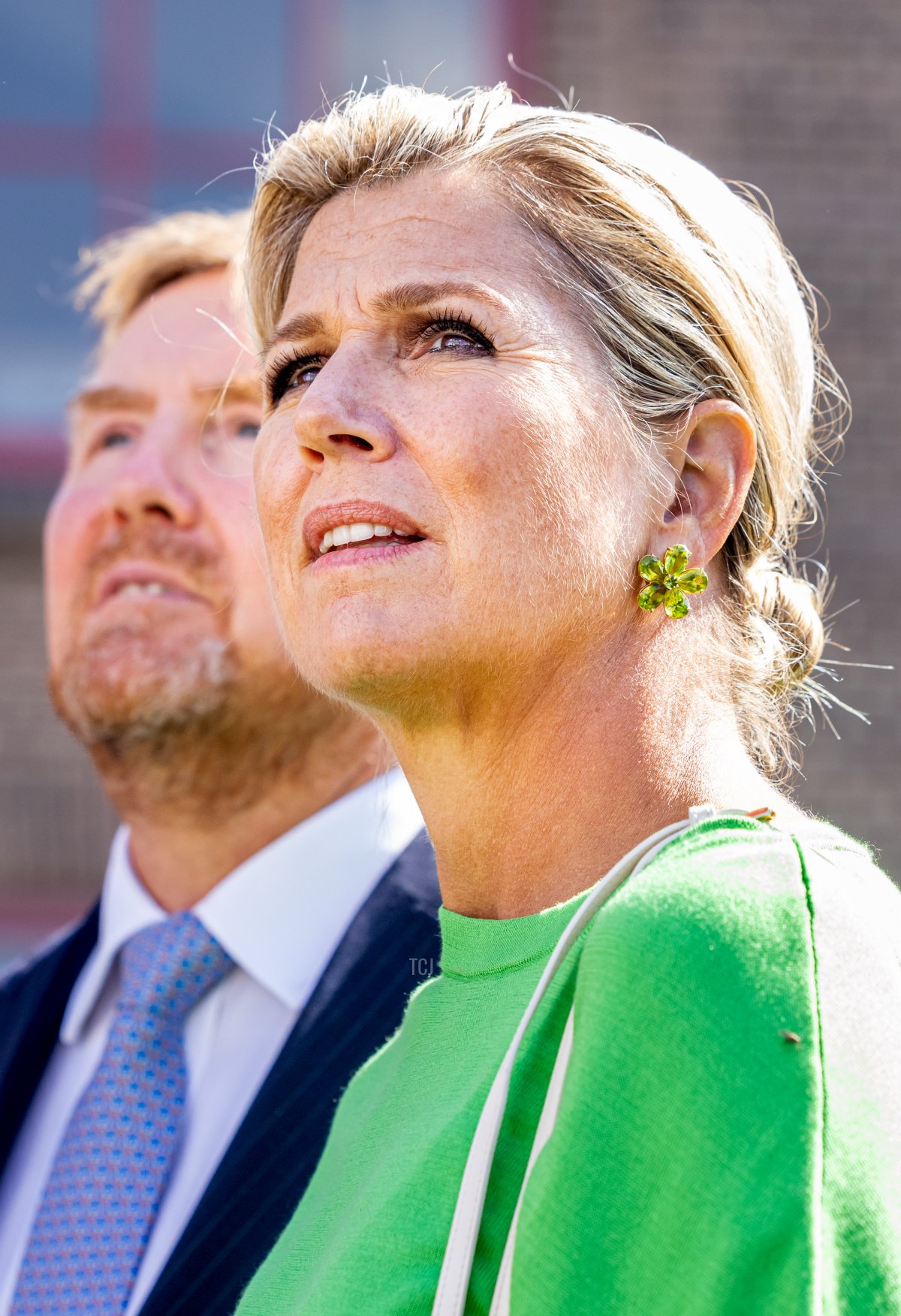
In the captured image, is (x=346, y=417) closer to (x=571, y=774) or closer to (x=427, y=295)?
(x=427, y=295)

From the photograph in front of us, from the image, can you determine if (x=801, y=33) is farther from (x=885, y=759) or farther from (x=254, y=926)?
(x=254, y=926)

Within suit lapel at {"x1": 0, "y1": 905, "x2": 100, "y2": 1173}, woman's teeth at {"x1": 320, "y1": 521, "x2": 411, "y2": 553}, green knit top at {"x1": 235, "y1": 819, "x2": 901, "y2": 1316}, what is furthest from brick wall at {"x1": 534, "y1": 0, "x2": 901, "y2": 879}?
green knit top at {"x1": 235, "y1": 819, "x2": 901, "y2": 1316}

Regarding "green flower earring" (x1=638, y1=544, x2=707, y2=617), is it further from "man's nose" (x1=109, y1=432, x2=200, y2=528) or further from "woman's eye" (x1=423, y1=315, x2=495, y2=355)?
"man's nose" (x1=109, y1=432, x2=200, y2=528)

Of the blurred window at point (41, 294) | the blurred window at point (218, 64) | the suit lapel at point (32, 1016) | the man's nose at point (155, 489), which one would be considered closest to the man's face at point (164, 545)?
the man's nose at point (155, 489)

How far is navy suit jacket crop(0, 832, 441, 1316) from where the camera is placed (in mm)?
1903

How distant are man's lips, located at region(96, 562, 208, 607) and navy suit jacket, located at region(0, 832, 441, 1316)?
0.71 metres

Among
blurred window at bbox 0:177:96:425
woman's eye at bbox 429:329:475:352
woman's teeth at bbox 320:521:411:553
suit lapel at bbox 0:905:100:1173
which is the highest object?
blurred window at bbox 0:177:96:425

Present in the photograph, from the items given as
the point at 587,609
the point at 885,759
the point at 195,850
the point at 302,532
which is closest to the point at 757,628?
the point at 587,609

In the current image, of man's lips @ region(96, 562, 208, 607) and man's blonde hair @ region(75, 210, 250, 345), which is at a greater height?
man's blonde hair @ region(75, 210, 250, 345)

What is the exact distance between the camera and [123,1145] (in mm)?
2268

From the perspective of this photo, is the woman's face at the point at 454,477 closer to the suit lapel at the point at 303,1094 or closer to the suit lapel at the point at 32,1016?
the suit lapel at the point at 303,1094

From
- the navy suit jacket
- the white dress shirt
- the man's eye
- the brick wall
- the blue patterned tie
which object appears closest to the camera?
the navy suit jacket

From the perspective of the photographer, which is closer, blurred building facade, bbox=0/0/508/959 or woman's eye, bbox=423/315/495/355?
woman's eye, bbox=423/315/495/355

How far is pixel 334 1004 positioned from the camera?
6.97 ft
